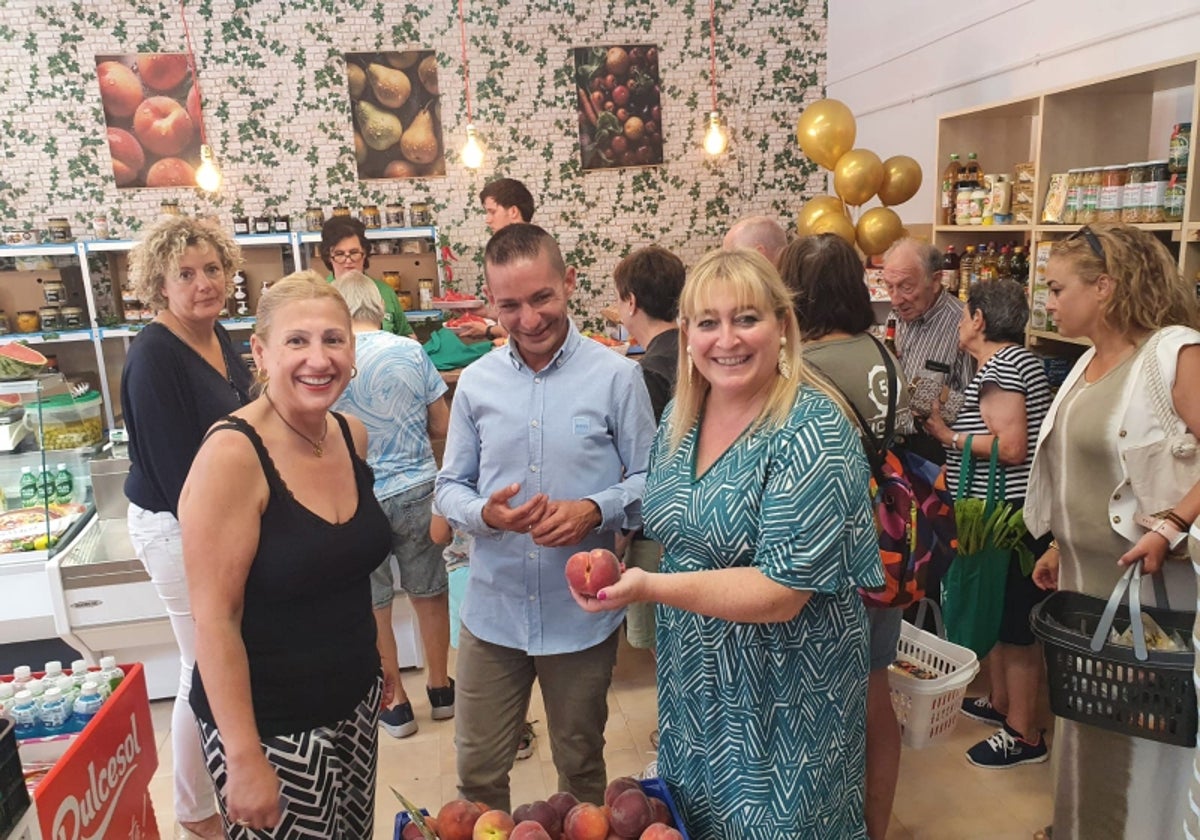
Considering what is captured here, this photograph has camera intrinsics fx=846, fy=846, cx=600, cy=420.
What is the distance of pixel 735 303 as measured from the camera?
1.53m

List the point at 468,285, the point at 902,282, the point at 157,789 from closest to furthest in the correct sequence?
1. the point at 157,789
2. the point at 902,282
3. the point at 468,285

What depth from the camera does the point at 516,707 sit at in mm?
2111

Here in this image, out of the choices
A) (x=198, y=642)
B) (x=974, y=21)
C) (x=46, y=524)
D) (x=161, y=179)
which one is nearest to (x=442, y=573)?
(x=46, y=524)

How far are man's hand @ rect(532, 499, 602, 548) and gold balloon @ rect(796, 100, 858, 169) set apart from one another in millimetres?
4573

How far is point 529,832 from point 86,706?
1161mm

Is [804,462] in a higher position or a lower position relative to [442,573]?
higher

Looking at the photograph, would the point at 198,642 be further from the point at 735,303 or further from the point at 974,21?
the point at 974,21

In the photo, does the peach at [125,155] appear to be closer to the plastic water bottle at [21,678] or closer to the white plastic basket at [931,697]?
the plastic water bottle at [21,678]

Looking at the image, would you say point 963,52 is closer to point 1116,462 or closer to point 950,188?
point 950,188

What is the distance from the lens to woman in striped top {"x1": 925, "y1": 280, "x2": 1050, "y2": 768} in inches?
117

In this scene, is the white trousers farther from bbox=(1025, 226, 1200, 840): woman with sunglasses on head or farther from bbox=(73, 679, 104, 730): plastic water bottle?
bbox=(1025, 226, 1200, 840): woman with sunglasses on head

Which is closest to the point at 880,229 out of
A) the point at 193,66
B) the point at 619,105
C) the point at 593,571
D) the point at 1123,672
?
the point at 619,105

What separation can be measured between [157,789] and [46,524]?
3.54 feet

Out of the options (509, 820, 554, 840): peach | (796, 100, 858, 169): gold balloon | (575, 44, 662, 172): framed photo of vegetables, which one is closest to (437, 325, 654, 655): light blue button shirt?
(509, 820, 554, 840): peach
